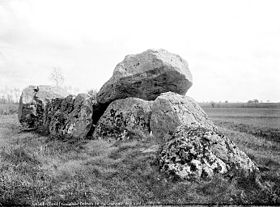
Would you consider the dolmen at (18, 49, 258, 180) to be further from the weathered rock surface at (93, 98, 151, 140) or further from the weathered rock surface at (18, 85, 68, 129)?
the weathered rock surface at (18, 85, 68, 129)

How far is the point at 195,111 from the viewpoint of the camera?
1659 cm

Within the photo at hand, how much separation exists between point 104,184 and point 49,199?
1.81 meters

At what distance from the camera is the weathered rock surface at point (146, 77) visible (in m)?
17.8

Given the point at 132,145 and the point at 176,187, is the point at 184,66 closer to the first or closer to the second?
the point at 132,145

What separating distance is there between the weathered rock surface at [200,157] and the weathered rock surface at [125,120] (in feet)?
18.6

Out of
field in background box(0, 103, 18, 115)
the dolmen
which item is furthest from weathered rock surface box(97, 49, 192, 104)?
field in background box(0, 103, 18, 115)

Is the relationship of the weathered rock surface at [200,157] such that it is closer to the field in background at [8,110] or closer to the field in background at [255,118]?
the field in background at [255,118]

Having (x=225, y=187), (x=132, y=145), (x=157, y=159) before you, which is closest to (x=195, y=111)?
(x=132, y=145)

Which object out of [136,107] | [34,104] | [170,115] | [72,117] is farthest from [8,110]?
[170,115]

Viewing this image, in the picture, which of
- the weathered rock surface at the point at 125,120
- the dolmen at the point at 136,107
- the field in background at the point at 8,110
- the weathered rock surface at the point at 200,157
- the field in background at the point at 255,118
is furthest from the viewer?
the field in background at the point at 8,110

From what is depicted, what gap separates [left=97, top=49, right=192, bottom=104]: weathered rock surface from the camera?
703 inches

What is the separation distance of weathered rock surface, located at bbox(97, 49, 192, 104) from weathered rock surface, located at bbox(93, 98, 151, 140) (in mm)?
905

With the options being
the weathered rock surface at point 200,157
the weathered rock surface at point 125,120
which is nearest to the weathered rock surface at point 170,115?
the weathered rock surface at point 125,120

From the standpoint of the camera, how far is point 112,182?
943 centimetres
